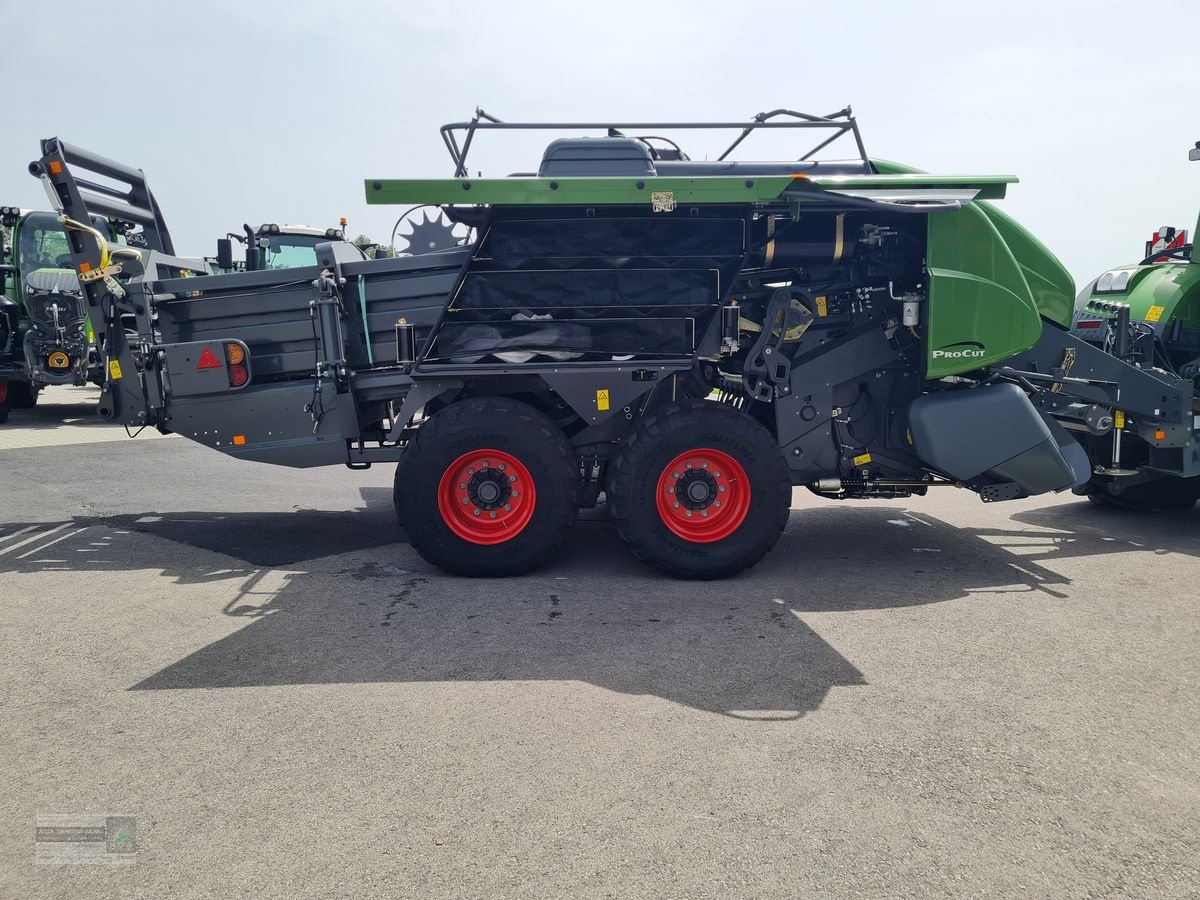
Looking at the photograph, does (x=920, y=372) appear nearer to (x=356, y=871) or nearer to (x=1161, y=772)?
(x=1161, y=772)

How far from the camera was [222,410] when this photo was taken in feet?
19.4

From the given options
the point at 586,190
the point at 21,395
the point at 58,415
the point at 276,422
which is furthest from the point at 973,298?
the point at 58,415

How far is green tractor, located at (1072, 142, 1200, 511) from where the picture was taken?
6.74 metres

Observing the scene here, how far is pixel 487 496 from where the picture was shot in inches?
211

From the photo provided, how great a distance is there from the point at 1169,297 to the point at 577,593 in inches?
218

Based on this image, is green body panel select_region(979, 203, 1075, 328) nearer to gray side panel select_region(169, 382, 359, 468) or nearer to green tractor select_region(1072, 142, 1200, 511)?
green tractor select_region(1072, 142, 1200, 511)

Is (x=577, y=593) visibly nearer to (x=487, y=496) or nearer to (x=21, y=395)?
(x=487, y=496)

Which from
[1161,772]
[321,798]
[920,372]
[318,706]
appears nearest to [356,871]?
[321,798]

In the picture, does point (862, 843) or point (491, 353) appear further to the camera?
point (491, 353)

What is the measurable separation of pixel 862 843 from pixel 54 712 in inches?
124

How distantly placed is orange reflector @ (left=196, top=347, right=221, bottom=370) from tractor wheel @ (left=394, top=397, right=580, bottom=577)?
1.58 meters

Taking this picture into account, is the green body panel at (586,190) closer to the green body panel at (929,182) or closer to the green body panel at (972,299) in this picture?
the green body panel at (929,182)

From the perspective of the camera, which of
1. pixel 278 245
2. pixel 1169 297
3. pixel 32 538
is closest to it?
pixel 32 538

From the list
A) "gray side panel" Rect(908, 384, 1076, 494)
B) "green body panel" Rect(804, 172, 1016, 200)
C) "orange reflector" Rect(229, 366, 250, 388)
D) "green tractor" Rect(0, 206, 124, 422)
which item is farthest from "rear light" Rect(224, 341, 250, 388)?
"green tractor" Rect(0, 206, 124, 422)
